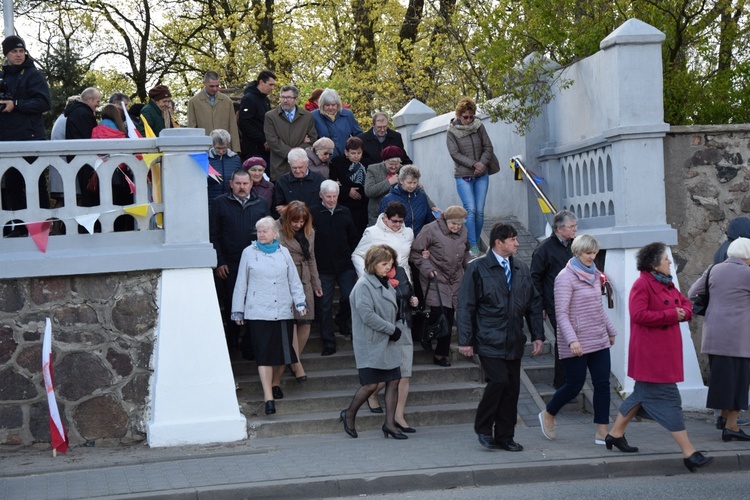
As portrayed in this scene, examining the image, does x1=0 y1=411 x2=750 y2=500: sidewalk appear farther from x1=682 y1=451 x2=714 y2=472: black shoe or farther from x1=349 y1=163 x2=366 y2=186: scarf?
x1=349 y1=163 x2=366 y2=186: scarf

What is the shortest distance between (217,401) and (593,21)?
6.17 metres

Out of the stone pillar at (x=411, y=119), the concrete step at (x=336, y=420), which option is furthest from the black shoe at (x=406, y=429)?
the stone pillar at (x=411, y=119)

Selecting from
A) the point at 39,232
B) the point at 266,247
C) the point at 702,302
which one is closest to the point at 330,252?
the point at 266,247

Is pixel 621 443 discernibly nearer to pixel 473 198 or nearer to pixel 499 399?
pixel 499 399

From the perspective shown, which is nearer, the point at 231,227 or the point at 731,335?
the point at 731,335

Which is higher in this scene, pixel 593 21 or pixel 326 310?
pixel 593 21

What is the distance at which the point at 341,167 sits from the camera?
13.1 metres

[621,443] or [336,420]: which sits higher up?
[336,420]

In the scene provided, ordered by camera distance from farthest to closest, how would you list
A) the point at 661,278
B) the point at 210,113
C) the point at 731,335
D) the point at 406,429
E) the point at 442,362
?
1. the point at 210,113
2. the point at 442,362
3. the point at 406,429
4. the point at 731,335
5. the point at 661,278

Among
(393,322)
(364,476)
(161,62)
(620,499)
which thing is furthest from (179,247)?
(161,62)

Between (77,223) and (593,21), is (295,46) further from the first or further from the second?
(77,223)

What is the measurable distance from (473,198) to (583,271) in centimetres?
408

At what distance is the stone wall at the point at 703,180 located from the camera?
11.5 meters

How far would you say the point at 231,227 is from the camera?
436 inches
